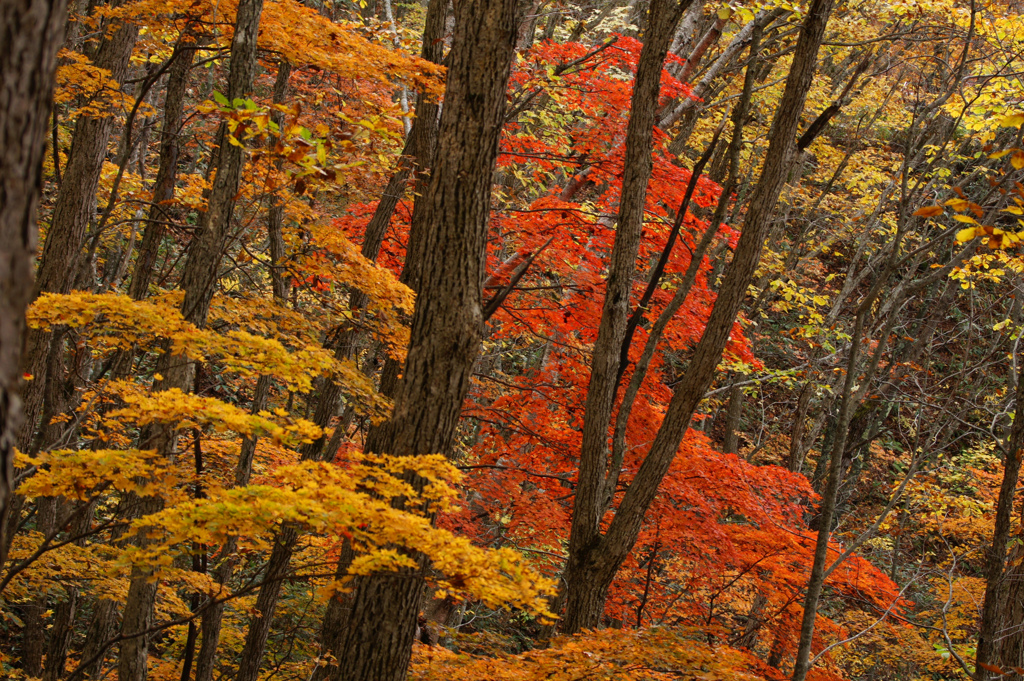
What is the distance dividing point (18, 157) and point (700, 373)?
4944 millimetres

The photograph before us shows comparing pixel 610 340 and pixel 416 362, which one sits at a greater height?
pixel 610 340

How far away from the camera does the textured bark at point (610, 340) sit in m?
5.38

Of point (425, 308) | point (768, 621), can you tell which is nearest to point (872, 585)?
point (768, 621)

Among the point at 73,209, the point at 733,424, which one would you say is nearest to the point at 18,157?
the point at 73,209

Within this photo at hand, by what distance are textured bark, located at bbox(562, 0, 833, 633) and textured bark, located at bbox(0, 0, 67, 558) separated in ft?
15.2

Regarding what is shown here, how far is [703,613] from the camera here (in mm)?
8867

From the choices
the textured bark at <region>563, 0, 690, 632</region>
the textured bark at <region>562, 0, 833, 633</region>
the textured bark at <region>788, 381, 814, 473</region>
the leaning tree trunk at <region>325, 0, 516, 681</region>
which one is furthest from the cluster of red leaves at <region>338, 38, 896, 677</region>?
the textured bark at <region>788, 381, 814, 473</region>

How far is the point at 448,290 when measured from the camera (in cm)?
375

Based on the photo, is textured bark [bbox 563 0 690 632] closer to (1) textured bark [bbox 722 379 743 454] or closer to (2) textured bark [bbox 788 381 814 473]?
(1) textured bark [bbox 722 379 743 454]

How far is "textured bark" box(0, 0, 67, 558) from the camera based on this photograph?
116 centimetres

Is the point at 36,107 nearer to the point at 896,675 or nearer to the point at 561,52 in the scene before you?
the point at 561,52

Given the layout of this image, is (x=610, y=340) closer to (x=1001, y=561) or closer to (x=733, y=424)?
(x=1001, y=561)

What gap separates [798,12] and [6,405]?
7634 millimetres

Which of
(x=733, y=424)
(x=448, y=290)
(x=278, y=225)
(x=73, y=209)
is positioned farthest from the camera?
(x=733, y=424)
